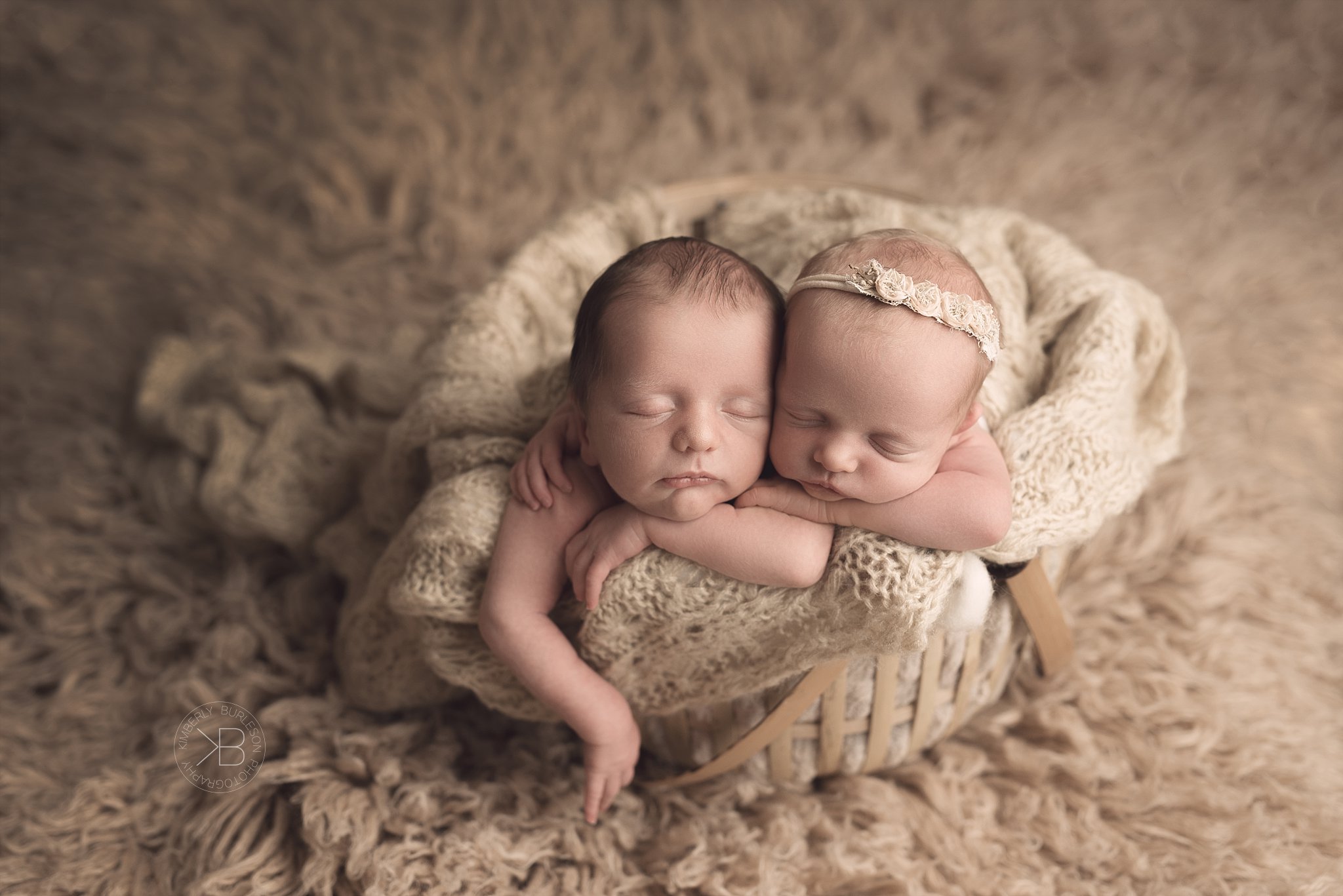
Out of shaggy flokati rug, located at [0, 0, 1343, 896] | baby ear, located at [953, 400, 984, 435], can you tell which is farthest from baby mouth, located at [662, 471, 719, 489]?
shaggy flokati rug, located at [0, 0, 1343, 896]

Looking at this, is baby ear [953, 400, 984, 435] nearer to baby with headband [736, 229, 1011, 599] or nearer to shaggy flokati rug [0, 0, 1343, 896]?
baby with headband [736, 229, 1011, 599]

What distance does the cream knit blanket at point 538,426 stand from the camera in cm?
90

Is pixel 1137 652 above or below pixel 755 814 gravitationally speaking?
above

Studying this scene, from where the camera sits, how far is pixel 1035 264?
1151 millimetres

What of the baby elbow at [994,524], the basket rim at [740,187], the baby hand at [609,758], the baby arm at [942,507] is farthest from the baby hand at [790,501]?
the basket rim at [740,187]

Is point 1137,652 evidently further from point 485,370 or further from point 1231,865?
point 485,370

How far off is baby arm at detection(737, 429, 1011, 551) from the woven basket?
0.13 m

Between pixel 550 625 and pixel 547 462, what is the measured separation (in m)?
0.15

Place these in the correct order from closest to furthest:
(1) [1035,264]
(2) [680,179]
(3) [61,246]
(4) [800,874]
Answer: (4) [800,874] → (1) [1035,264] → (3) [61,246] → (2) [680,179]

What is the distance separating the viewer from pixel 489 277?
4.89 ft

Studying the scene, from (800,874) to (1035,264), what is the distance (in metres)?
0.69

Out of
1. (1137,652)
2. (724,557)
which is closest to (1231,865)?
(1137,652)

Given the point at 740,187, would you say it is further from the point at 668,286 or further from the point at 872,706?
the point at 872,706

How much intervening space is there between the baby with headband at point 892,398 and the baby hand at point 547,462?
0.18 m
